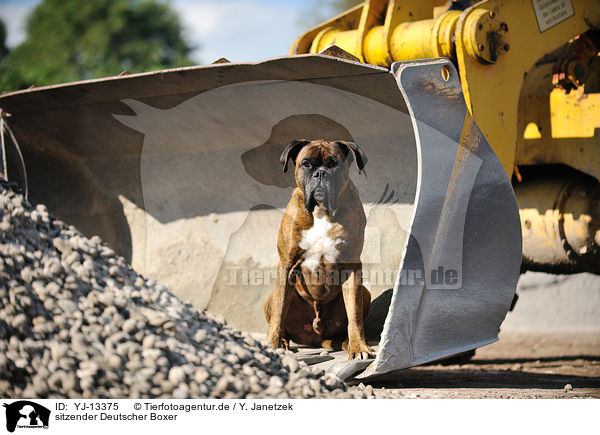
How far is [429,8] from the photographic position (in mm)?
4289

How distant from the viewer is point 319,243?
3.63 metres

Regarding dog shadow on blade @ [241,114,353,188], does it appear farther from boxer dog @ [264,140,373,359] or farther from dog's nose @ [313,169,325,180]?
dog's nose @ [313,169,325,180]

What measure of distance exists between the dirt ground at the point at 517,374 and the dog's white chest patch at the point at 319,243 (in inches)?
30.1

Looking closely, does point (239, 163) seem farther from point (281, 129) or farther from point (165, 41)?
point (165, 41)

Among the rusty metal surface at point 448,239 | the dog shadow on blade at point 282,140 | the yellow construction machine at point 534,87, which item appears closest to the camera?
the rusty metal surface at point 448,239

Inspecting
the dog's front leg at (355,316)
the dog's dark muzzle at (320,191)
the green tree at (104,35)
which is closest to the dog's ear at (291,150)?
the dog's dark muzzle at (320,191)

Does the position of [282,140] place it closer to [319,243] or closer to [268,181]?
[268,181]

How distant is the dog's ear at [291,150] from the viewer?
3684 millimetres

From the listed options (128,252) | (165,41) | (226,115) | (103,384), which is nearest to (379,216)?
(226,115)

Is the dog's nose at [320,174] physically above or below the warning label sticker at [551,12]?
below

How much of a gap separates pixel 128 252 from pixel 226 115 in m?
1.38

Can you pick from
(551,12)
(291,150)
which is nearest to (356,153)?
(291,150)
